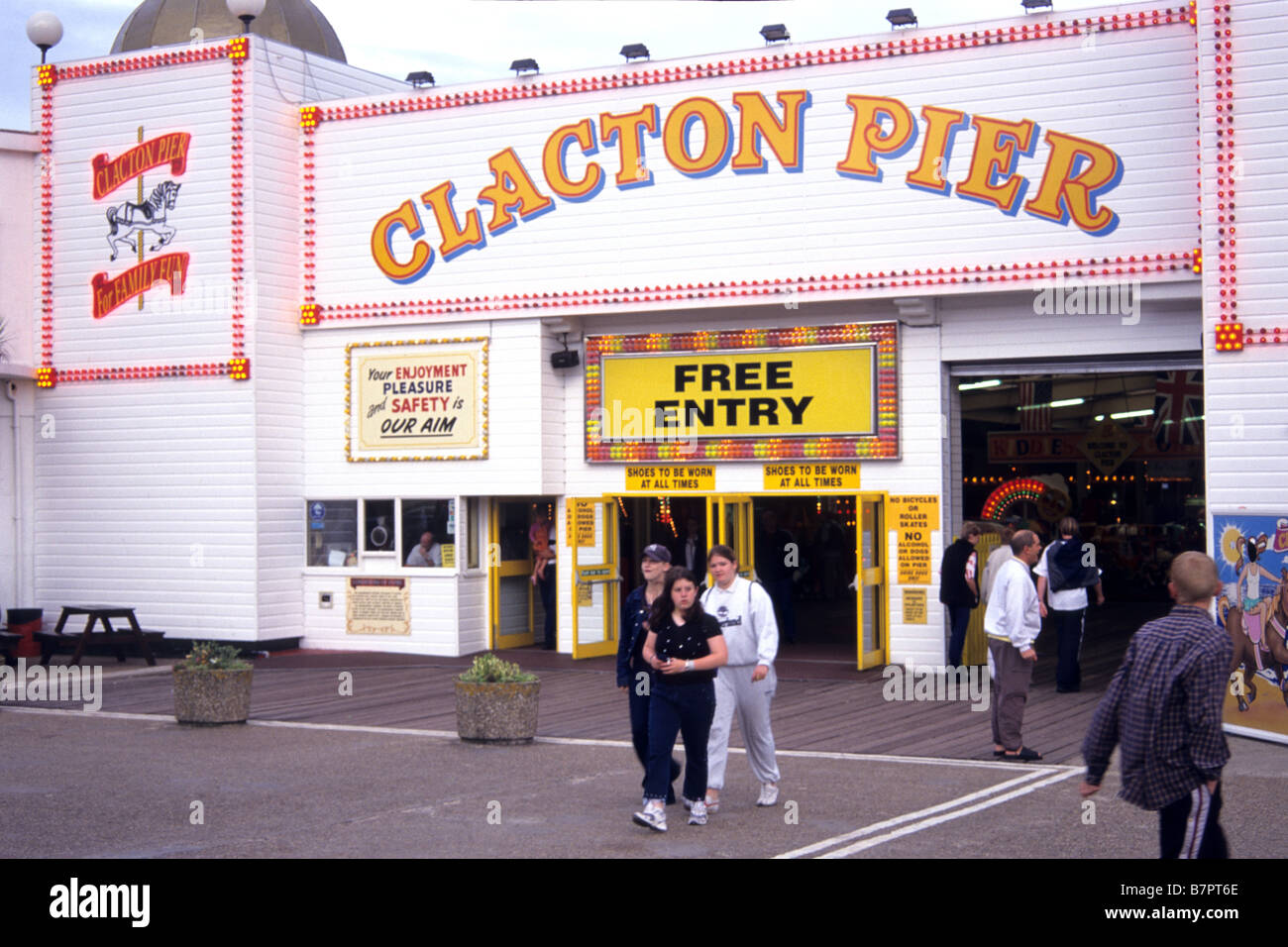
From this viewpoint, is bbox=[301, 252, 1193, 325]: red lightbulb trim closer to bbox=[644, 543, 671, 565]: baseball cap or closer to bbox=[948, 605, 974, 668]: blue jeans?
bbox=[948, 605, 974, 668]: blue jeans

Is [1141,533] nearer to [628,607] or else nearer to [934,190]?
[934,190]

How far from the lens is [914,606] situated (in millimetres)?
17344

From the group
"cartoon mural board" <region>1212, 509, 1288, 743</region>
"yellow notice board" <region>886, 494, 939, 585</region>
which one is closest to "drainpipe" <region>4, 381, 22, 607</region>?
"yellow notice board" <region>886, 494, 939, 585</region>

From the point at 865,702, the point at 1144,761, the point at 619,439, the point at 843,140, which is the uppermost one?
the point at 843,140

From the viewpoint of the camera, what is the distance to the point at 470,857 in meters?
8.20

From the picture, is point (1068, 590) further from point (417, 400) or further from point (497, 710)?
point (417, 400)

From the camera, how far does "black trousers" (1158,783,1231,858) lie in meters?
5.92

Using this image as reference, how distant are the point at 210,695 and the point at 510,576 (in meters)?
7.17

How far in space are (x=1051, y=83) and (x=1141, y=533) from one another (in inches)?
558

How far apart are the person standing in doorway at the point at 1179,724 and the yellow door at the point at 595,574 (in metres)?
12.9

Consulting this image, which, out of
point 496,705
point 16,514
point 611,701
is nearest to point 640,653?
point 496,705

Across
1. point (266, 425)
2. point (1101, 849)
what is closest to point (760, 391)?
point (266, 425)

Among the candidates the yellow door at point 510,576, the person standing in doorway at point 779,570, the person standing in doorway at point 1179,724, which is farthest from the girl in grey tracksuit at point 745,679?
the yellow door at point 510,576

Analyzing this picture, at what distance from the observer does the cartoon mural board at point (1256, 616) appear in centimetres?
1216
